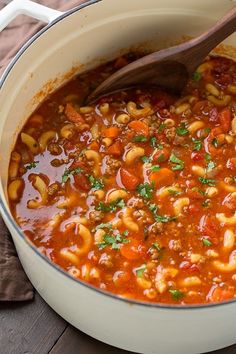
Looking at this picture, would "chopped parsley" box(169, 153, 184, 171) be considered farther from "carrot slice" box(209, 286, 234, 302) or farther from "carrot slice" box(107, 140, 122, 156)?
"carrot slice" box(209, 286, 234, 302)

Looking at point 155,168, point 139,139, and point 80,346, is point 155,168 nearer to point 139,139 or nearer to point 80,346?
point 139,139

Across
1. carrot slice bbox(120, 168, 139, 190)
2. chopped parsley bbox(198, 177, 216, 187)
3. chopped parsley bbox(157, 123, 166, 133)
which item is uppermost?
chopped parsley bbox(157, 123, 166, 133)

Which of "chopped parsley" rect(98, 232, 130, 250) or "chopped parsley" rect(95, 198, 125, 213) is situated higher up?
"chopped parsley" rect(95, 198, 125, 213)

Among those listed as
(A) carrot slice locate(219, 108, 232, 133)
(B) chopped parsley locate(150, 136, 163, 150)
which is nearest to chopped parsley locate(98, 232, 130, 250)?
(B) chopped parsley locate(150, 136, 163, 150)

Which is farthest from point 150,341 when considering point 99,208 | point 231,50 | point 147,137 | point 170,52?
point 231,50

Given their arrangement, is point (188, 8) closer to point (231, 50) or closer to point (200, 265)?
point (231, 50)

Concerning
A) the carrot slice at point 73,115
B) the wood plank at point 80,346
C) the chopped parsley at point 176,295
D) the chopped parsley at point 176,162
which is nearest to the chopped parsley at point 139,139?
the chopped parsley at point 176,162

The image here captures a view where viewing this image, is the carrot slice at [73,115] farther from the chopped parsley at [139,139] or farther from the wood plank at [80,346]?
the wood plank at [80,346]
